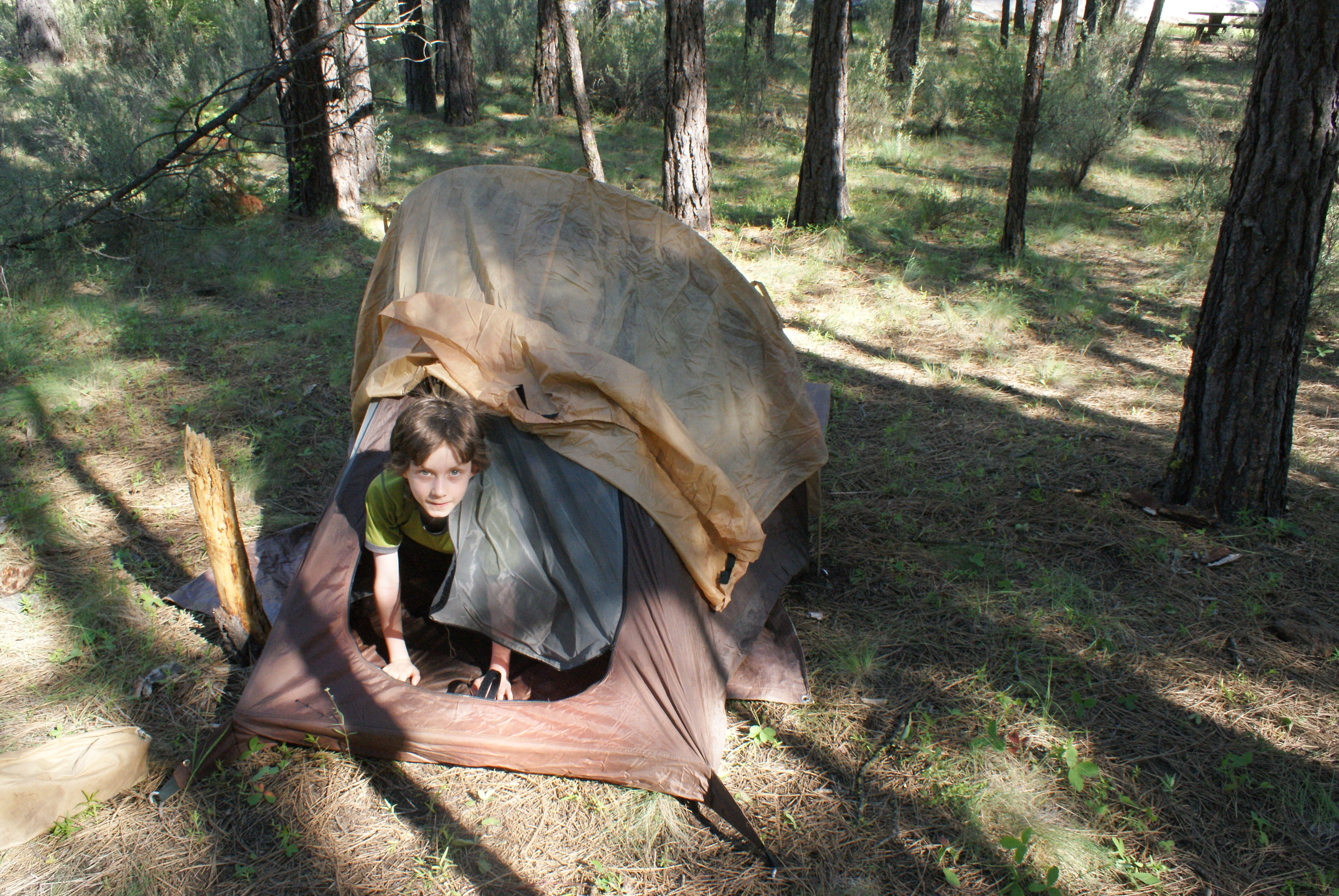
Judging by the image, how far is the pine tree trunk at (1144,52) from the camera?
34.5 ft

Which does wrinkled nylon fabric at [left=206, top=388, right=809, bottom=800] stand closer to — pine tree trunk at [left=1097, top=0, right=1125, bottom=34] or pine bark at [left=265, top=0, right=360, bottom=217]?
pine bark at [left=265, top=0, right=360, bottom=217]

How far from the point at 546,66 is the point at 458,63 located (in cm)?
149

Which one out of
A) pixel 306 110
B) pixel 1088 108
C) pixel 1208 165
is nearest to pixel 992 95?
pixel 1088 108

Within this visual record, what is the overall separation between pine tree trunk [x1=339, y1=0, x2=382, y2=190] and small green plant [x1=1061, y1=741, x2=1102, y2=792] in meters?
6.76

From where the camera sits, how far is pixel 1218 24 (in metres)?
17.0

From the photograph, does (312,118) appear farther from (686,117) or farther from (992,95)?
(992,95)

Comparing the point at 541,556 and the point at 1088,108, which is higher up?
the point at 1088,108

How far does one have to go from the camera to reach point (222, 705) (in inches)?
109

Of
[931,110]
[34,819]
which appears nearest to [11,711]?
[34,819]

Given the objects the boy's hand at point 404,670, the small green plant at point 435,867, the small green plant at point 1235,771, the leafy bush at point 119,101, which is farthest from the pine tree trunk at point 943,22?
the small green plant at point 435,867

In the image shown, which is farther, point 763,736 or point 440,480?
point 763,736

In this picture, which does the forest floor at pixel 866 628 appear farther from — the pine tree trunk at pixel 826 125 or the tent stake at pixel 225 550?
the pine tree trunk at pixel 826 125

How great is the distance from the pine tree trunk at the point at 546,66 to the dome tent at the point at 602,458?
30.8 feet

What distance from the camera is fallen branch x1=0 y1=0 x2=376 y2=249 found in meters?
3.91
